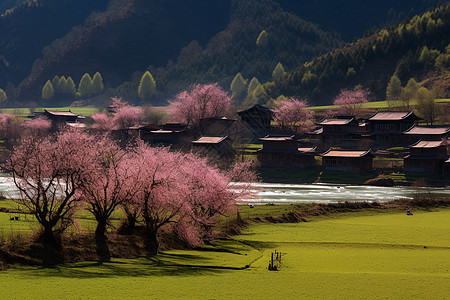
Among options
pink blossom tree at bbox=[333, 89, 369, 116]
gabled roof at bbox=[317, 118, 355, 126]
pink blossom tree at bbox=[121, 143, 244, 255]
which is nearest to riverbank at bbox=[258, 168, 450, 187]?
gabled roof at bbox=[317, 118, 355, 126]

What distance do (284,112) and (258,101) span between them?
5265cm

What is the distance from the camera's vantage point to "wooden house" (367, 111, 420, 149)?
4213 inches

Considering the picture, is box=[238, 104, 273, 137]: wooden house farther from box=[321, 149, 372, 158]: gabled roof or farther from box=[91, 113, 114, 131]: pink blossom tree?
box=[321, 149, 372, 158]: gabled roof

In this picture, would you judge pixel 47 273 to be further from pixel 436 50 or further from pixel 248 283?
pixel 436 50

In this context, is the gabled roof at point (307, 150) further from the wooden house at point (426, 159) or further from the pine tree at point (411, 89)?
the pine tree at point (411, 89)

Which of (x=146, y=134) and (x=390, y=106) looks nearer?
(x=146, y=134)

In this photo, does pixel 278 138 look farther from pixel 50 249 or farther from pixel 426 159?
pixel 50 249

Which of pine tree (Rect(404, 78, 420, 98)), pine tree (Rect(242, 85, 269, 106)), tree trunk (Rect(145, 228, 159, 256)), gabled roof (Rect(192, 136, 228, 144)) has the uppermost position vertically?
pine tree (Rect(242, 85, 269, 106))

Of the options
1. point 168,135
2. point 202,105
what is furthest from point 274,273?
point 202,105

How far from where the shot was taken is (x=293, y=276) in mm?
27766

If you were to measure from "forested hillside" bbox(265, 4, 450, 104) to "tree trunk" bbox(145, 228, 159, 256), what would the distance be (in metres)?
141

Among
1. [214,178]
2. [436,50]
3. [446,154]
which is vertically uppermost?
[436,50]

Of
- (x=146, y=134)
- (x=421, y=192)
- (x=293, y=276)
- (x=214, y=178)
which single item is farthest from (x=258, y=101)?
(x=293, y=276)

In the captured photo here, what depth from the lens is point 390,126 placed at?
356 ft
